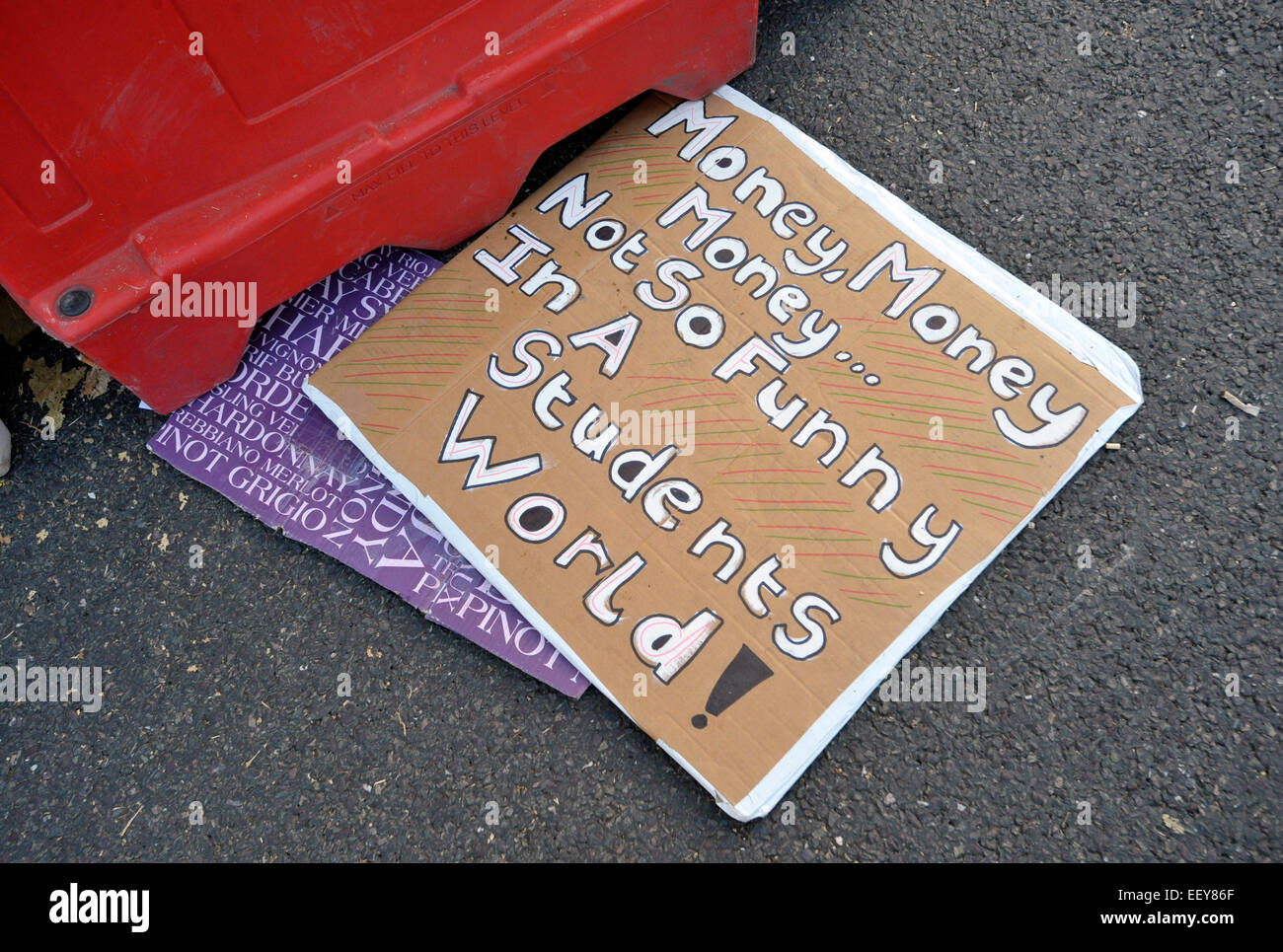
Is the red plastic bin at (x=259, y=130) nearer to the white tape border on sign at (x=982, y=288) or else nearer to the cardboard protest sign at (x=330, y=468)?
the cardboard protest sign at (x=330, y=468)

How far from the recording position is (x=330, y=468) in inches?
52.4

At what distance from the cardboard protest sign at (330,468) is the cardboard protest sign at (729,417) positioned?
41mm

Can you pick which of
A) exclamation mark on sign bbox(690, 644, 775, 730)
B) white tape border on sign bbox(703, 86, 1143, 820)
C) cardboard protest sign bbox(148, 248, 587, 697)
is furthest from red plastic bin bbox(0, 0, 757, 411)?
exclamation mark on sign bbox(690, 644, 775, 730)

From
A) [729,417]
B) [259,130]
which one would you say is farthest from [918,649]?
[259,130]

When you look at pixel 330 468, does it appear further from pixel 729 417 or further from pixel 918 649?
pixel 918 649

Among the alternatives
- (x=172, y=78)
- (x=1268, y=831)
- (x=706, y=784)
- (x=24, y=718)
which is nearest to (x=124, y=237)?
(x=172, y=78)

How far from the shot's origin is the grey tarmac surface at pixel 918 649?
112cm

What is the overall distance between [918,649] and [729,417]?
0.40 metres

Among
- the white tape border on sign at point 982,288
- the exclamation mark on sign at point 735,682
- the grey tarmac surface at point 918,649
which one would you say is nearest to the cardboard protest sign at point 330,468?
the grey tarmac surface at point 918,649

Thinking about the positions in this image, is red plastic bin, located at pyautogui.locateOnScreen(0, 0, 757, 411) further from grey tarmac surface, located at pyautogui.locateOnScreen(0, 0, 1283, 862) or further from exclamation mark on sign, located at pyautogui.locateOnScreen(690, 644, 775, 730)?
exclamation mark on sign, located at pyautogui.locateOnScreen(690, 644, 775, 730)

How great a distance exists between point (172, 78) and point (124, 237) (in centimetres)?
22

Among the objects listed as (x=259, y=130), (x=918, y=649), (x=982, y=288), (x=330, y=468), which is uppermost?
(x=259, y=130)

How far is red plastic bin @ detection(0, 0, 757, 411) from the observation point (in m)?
1.03

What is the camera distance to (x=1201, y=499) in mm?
1220
